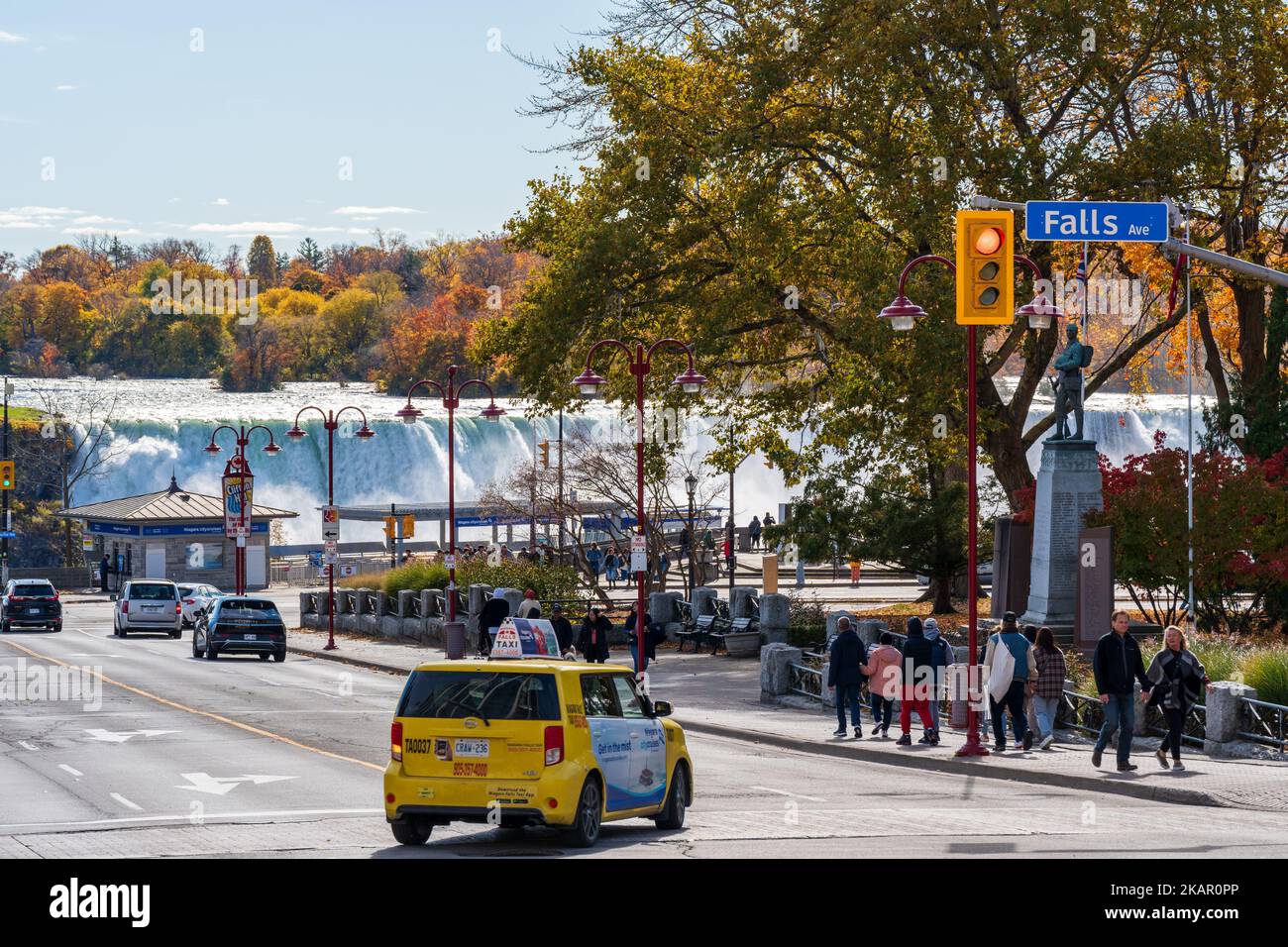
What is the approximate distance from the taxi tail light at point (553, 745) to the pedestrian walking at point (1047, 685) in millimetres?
10262

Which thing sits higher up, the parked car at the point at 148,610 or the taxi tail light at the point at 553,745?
the taxi tail light at the point at 553,745

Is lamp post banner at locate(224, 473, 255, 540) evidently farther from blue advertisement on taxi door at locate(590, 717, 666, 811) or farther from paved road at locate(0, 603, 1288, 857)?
blue advertisement on taxi door at locate(590, 717, 666, 811)

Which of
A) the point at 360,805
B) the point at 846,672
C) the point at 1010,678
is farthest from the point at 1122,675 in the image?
the point at 360,805

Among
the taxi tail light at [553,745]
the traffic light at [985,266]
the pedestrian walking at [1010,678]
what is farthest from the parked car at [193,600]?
the taxi tail light at [553,745]

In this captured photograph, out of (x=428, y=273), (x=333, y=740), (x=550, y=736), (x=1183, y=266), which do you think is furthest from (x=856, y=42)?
(x=428, y=273)

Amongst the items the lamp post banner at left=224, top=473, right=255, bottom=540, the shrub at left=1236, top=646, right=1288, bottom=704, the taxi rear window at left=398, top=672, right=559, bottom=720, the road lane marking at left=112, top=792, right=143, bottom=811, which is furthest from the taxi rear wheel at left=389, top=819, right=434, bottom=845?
the lamp post banner at left=224, top=473, right=255, bottom=540

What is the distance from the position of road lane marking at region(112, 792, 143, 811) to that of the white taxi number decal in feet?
15.0

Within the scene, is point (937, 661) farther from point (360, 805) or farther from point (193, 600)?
point (193, 600)

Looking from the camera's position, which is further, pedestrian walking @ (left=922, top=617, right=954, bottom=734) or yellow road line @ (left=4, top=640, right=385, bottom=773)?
pedestrian walking @ (left=922, top=617, right=954, bottom=734)

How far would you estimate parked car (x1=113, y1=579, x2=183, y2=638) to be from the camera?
51656 mm

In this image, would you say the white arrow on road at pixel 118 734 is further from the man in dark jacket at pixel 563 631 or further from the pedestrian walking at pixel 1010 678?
the pedestrian walking at pixel 1010 678

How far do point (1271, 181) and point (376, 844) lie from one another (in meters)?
32.6

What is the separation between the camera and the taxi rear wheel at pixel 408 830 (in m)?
14.1

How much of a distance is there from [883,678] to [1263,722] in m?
5.41
